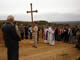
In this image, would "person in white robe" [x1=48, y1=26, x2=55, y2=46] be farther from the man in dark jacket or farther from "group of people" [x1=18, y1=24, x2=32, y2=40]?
the man in dark jacket

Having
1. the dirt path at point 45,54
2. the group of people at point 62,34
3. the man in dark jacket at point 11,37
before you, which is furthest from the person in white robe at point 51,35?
the man in dark jacket at point 11,37

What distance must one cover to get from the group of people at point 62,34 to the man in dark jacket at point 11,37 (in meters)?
8.16

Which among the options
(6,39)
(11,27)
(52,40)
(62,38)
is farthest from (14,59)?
(62,38)

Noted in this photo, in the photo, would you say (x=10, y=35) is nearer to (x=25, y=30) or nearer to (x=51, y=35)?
(x=51, y=35)

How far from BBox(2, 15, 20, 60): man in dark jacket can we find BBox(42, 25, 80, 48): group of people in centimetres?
816

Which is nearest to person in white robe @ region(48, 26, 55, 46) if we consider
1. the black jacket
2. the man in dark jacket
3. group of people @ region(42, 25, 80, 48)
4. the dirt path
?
group of people @ region(42, 25, 80, 48)

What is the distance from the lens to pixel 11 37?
225 inches

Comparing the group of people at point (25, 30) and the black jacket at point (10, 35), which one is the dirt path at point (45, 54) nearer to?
the black jacket at point (10, 35)

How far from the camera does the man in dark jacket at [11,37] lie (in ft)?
18.3

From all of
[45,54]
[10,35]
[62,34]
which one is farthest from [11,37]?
[62,34]

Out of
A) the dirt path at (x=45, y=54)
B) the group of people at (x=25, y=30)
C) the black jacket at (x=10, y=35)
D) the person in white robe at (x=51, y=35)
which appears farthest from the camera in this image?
the group of people at (x=25, y=30)

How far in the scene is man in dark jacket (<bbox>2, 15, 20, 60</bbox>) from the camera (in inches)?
220

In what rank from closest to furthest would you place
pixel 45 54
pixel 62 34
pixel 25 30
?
pixel 45 54, pixel 62 34, pixel 25 30

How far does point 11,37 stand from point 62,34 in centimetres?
1126
